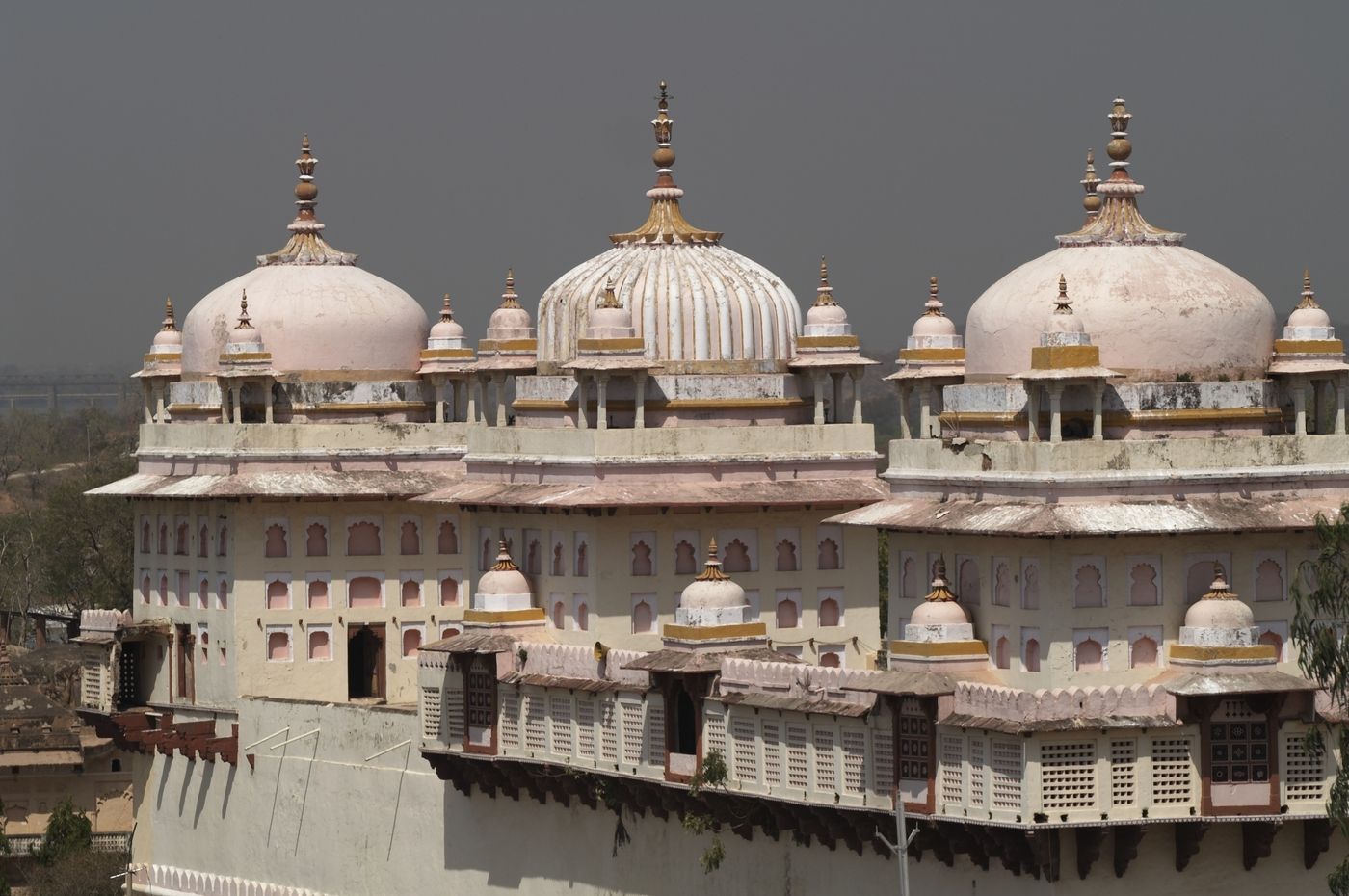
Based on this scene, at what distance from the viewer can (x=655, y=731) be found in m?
45.6

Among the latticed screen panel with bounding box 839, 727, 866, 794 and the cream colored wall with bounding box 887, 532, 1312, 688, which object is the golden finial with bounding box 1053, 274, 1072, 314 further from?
the latticed screen panel with bounding box 839, 727, 866, 794

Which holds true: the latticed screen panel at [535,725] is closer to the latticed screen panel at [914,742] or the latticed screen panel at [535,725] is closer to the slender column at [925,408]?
the slender column at [925,408]

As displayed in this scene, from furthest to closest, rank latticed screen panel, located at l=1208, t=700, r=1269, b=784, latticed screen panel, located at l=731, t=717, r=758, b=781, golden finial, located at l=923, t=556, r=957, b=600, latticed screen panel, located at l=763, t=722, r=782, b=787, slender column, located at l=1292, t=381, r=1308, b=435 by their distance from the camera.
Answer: latticed screen panel, located at l=731, t=717, r=758, b=781, latticed screen panel, located at l=763, t=722, r=782, b=787, slender column, located at l=1292, t=381, r=1308, b=435, golden finial, located at l=923, t=556, r=957, b=600, latticed screen panel, located at l=1208, t=700, r=1269, b=784

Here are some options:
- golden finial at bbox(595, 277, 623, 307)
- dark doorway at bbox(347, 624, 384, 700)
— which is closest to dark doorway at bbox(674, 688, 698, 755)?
golden finial at bbox(595, 277, 623, 307)

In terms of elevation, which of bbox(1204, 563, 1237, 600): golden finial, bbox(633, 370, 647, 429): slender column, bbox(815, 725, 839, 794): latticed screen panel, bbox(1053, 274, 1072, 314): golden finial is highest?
bbox(1053, 274, 1072, 314): golden finial

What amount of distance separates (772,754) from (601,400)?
7.41 m

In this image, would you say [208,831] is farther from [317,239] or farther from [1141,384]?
[1141,384]

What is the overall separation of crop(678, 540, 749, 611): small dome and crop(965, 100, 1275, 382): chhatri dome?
14.3 feet

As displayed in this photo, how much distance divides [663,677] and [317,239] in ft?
54.3

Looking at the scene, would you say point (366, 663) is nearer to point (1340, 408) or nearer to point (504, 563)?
point (504, 563)

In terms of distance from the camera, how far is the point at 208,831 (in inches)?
2256

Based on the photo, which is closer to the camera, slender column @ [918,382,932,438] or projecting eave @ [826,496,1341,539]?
projecting eave @ [826,496,1341,539]

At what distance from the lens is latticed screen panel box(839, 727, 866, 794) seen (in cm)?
4162

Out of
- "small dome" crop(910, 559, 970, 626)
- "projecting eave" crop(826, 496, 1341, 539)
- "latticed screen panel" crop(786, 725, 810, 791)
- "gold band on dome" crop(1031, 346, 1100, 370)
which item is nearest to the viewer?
"projecting eave" crop(826, 496, 1341, 539)
